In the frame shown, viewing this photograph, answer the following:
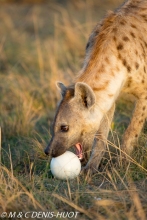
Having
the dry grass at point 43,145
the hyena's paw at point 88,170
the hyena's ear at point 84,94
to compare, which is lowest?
the hyena's paw at point 88,170

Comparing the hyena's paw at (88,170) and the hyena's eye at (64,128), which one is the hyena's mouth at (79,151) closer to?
the hyena's paw at (88,170)

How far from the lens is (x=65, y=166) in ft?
16.6

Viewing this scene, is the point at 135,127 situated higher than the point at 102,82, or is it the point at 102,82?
the point at 102,82

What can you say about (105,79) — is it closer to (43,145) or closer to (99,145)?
(99,145)

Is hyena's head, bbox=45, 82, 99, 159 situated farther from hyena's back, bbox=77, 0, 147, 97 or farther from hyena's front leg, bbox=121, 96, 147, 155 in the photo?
hyena's front leg, bbox=121, 96, 147, 155

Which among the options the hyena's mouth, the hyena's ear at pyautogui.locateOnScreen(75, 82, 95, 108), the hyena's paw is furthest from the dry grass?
the hyena's ear at pyautogui.locateOnScreen(75, 82, 95, 108)

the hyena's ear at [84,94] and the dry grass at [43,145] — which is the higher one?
the hyena's ear at [84,94]

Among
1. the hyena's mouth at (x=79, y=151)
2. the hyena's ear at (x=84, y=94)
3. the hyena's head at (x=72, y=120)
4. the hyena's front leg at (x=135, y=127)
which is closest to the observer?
the hyena's ear at (x=84, y=94)

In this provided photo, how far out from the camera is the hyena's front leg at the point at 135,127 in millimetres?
5750

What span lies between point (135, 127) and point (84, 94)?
104 cm

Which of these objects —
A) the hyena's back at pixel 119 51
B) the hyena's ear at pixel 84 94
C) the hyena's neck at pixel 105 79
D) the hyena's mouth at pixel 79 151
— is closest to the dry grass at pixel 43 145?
the hyena's mouth at pixel 79 151

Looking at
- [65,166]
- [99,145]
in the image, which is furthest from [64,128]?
[99,145]

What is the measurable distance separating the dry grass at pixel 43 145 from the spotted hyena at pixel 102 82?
259 mm

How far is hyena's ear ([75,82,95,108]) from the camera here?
192 inches
